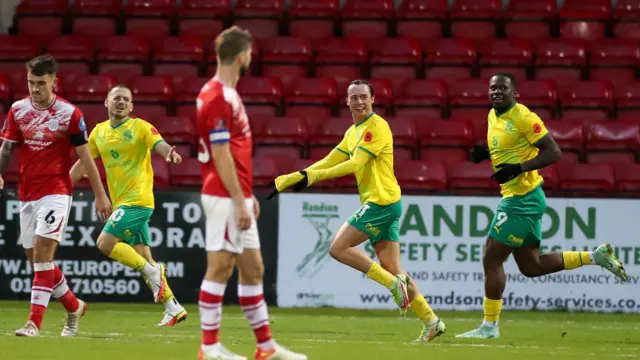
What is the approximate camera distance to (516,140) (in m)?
9.88

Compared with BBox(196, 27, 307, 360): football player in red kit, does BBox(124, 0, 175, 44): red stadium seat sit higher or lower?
higher

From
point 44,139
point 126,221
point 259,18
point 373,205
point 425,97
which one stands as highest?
point 259,18

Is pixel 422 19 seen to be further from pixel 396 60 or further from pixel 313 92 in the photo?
pixel 313 92

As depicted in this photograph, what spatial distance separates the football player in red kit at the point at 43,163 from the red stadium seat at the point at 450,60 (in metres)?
9.05

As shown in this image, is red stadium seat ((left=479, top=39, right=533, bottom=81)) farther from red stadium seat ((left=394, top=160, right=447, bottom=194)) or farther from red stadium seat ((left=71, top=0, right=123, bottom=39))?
red stadium seat ((left=71, top=0, right=123, bottom=39))

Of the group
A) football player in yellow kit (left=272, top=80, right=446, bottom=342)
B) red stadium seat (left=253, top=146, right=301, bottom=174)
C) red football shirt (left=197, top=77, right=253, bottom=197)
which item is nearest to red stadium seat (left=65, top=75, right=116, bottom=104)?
red stadium seat (left=253, top=146, right=301, bottom=174)

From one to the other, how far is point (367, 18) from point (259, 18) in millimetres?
1688

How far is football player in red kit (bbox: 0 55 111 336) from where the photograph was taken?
28.6ft

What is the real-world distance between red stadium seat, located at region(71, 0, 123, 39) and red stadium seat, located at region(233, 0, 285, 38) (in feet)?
6.31

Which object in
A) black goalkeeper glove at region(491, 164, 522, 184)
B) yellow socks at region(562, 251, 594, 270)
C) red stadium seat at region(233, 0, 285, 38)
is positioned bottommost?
yellow socks at region(562, 251, 594, 270)

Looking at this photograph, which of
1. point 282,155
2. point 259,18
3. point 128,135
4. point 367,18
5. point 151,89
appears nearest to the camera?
point 128,135

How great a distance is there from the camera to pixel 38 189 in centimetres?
887

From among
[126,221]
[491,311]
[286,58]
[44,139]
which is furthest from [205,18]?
[44,139]

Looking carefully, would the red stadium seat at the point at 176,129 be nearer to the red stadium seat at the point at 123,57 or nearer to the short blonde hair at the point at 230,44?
the red stadium seat at the point at 123,57
